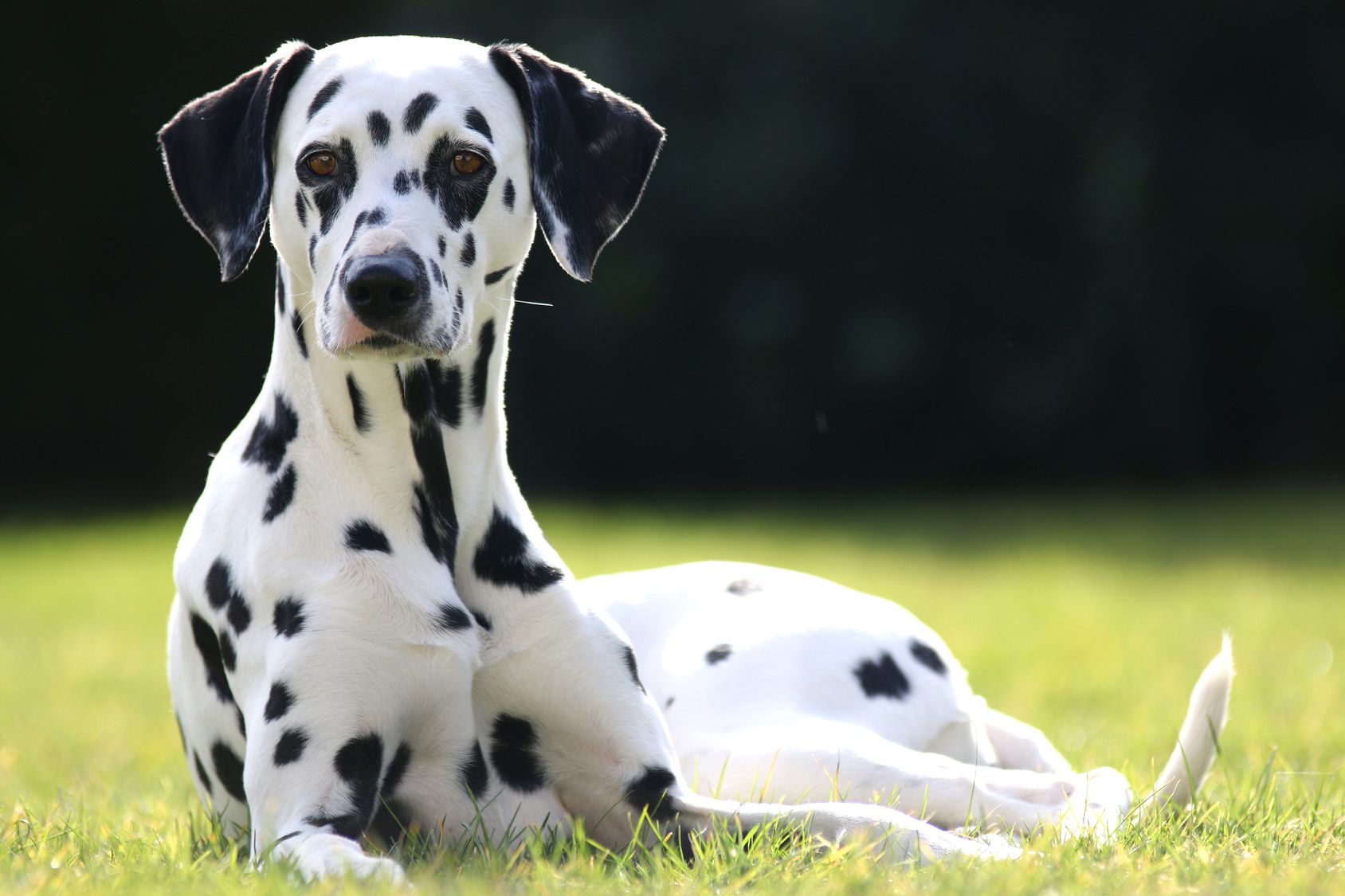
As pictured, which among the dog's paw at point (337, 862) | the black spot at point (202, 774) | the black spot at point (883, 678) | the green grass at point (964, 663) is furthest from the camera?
the black spot at point (883, 678)

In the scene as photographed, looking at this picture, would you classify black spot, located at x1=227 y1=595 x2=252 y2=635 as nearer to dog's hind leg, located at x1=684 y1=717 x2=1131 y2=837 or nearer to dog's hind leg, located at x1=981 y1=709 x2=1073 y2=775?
dog's hind leg, located at x1=684 y1=717 x2=1131 y2=837

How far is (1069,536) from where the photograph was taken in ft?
46.8

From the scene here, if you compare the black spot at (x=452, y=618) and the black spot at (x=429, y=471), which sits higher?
the black spot at (x=429, y=471)

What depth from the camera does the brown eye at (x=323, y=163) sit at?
3574 millimetres

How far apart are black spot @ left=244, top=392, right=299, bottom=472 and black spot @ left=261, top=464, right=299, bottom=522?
44mm

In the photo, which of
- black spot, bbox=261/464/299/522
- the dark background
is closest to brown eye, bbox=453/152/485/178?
black spot, bbox=261/464/299/522

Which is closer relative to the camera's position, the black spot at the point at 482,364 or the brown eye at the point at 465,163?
the brown eye at the point at 465,163

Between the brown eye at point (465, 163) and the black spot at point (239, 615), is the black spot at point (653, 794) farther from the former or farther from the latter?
the brown eye at point (465, 163)

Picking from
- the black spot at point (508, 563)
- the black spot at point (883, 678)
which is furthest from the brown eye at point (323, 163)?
the black spot at point (883, 678)

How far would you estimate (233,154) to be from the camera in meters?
3.80

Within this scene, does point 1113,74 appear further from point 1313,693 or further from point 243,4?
point 1313,693

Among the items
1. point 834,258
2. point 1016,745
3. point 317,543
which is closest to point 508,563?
point 317,543

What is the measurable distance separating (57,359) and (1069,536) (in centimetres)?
1261

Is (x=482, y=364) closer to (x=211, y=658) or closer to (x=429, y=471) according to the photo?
(x=429, y=471)
